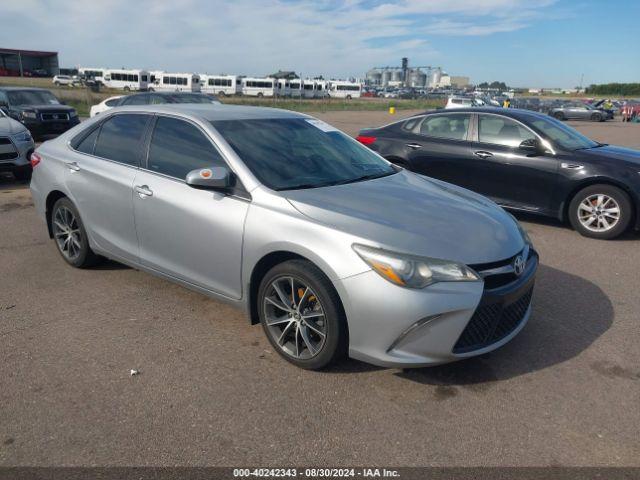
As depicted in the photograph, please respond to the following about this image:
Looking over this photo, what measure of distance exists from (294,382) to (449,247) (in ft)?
4.13

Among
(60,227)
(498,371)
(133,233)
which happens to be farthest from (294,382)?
(60,227)

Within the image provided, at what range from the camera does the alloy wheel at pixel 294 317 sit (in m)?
Answer: 3.25

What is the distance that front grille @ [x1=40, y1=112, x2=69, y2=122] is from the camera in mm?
14953

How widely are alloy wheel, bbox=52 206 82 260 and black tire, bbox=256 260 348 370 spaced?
8.06 feet

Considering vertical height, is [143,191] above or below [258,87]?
below

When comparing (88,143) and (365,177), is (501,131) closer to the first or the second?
(365,177)

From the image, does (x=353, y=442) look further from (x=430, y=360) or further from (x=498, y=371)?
(x=498, y=371)

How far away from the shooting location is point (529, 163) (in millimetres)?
6984

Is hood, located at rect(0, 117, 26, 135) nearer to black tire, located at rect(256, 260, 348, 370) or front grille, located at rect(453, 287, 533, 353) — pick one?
black tire, located at rect(256, 260, 348, 370)

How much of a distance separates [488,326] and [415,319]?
1.82 feet

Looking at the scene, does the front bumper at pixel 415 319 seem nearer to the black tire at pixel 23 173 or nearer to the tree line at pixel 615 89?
the black tire at pixel 23 173

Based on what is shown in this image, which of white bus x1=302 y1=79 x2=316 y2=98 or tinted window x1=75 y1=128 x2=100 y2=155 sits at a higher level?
white bus x1=302 y1=79 x2=316 y2=98

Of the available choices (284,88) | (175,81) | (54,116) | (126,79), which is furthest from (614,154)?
(284,88)

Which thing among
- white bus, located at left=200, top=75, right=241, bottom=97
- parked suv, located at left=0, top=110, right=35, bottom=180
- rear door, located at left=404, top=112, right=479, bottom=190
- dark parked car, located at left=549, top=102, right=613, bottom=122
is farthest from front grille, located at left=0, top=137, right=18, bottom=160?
white bus, located at left=200, top=75, right=241, bottom=97
